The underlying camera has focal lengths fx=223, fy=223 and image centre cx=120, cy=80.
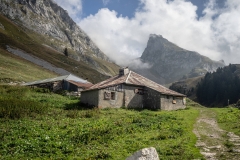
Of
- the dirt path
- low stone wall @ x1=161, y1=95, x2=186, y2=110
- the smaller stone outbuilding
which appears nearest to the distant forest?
low stone wall @ x1=161, y1=95, x2=186, y2=110

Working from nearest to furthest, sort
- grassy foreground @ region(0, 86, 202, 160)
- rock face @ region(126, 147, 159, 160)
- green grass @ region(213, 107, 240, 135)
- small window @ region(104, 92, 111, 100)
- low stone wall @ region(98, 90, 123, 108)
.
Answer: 1. rock face @ region(126, 147, 159, 160)
2. grassy foreground @ region(0, 86, 202, 160)
3. green grass @ region(213, 107, 240, 135)
4. low stone wall @ region(98, 90, 123, 108)
5. small window @ region(104, 92, 111, 100)

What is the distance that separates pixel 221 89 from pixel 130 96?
118665 millimetres

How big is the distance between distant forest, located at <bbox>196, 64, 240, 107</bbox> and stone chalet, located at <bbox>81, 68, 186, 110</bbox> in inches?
3840

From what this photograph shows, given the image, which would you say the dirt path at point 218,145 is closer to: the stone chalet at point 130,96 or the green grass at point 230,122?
the green grass at point 230,122

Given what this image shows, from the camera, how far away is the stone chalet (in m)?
33.2

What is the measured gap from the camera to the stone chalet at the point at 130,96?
3325 cm

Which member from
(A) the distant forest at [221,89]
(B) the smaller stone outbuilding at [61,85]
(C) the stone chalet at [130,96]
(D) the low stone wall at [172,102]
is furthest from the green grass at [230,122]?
(A) the distant forest at [221,89]

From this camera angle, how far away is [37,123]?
1800 centimetres

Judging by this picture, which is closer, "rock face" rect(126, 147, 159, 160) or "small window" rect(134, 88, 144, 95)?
"rock face" rect(126, 147, 159, 160)

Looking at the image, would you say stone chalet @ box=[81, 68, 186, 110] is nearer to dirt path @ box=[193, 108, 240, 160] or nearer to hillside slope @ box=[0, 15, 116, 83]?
dirt path @ box=[193, 108, 240, 160]

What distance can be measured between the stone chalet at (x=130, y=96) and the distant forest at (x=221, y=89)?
320 feet

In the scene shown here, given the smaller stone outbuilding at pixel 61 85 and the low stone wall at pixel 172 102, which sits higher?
the smaller stone outbuilding at pixel 61 85

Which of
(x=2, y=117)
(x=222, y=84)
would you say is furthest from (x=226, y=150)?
(x=222, y=84)

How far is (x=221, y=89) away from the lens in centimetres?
13838
